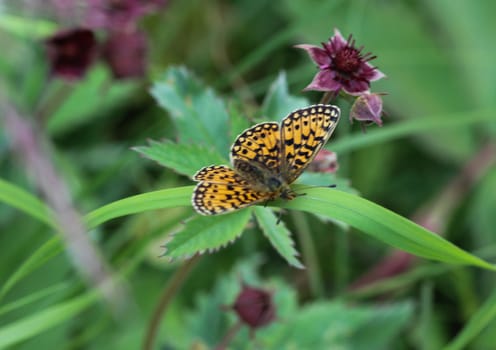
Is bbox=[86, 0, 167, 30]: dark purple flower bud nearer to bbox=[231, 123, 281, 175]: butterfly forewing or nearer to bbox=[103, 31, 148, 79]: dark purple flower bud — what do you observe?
bbox=[103, 31, 148, 79]: dark purple flower bud

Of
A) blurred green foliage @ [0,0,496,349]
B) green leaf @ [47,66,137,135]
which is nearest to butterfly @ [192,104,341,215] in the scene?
blurred green foliage @ [0,0,496,349]

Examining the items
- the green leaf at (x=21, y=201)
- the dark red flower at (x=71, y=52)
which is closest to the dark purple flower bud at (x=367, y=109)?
the green leaf at (x=21, y=201)

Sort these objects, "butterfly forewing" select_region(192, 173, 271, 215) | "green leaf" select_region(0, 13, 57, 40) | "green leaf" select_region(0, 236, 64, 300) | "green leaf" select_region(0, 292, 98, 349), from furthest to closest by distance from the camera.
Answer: "green leaf" select_region(0, 13, 57, 40) < "green leaf" select_region(0, 292, 98, 349) < "green leaf" select_region(0, 236, 64, 300) < "butterfly forewing" select_region(192, 173, 271, 215)

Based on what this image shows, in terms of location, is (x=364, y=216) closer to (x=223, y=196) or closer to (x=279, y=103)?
(x=223, y=196)

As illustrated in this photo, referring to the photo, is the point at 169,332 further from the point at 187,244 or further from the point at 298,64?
the point at 298,64

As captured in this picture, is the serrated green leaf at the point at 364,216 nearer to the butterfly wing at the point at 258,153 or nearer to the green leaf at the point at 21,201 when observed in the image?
the butterfly wing at the point at 258,153

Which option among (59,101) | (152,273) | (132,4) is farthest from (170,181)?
(132,4)

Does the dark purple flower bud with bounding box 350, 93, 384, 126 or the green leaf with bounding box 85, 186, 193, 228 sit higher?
the green leaf with bounding box 85, 186, 193, 228
